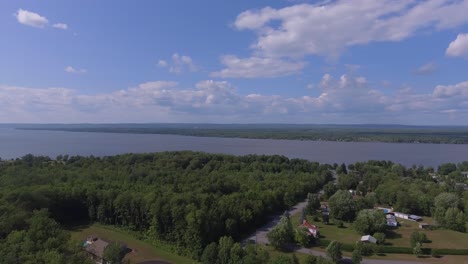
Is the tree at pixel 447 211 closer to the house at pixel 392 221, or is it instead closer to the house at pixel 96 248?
the house at pixel 392 221

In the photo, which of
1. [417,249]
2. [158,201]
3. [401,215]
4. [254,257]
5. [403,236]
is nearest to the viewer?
[254,257]

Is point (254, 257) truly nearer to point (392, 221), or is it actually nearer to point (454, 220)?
Result: point (392, 221)

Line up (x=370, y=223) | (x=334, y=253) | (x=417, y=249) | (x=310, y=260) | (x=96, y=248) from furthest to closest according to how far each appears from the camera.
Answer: (x=370, y=223)
(x=417, y=249)
(x=96, y=248)
(x=334, y=253)
(x=310, y=260)

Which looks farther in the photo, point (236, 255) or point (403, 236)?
point (403, 236)

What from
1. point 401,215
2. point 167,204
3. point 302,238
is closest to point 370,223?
point 302,238

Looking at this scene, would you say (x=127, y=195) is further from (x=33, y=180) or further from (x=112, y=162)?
(x=112, y=162)

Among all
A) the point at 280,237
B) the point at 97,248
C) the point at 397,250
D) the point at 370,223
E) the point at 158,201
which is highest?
the point at 158,201

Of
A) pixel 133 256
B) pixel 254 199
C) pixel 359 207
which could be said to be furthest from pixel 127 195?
pixel 359 207
